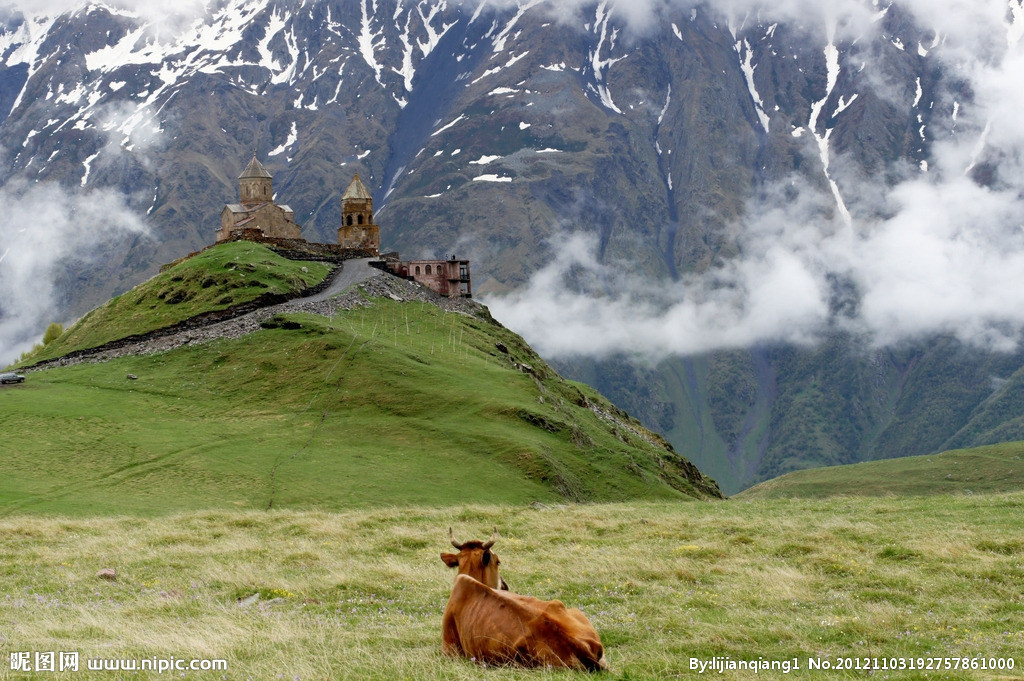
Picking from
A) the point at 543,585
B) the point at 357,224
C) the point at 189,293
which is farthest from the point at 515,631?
the point at 357,224

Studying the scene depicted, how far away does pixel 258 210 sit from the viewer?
15088cm

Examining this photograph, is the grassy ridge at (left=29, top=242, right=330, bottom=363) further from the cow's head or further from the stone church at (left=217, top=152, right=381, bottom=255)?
the cow's head

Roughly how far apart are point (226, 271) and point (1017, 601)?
10076 centimetres

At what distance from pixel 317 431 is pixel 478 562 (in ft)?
195

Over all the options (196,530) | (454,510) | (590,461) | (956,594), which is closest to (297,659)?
(956,594)

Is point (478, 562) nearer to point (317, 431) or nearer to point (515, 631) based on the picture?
point (515, 631)

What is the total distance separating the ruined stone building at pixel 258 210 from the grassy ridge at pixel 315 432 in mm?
51102

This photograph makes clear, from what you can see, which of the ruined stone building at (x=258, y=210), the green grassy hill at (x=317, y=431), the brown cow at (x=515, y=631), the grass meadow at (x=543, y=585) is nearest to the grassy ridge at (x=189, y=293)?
the green grassy hill at (x=317, y=431)

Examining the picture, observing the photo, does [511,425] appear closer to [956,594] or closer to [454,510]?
[454,510]

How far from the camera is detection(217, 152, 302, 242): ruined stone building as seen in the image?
501ft

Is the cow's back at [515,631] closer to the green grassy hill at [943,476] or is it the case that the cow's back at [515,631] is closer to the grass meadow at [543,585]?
the grass meadow at [543,585]

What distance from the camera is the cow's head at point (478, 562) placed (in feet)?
60.4

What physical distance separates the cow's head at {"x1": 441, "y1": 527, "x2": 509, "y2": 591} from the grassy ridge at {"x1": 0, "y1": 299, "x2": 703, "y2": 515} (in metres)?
36.2

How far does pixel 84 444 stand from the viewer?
221ft
